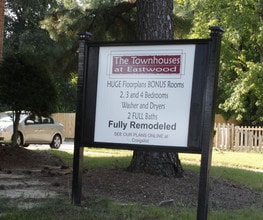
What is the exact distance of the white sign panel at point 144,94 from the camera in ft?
21.6

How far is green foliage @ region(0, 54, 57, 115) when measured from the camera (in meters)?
12.6

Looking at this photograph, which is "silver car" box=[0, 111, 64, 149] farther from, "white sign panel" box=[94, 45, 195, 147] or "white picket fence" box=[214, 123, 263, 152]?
"white sign panel" box=[94, 45, 195, 147]

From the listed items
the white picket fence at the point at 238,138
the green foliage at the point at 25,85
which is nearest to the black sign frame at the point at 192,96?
the green foliage at the point at 25,85

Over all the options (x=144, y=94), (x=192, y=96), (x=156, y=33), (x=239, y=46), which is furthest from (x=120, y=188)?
(x=239, y=46)

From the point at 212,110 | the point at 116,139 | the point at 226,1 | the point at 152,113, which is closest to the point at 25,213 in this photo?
the point at 116,139

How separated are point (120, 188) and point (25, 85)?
492cm

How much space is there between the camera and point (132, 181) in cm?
921

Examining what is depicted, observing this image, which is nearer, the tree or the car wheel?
the tree

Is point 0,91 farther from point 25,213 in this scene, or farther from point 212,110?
point 212,110

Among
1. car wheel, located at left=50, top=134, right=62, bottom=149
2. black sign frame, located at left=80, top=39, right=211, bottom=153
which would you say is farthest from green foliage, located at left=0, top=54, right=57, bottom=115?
car wheel, located at left=50, top=134, right=62, bottom=149

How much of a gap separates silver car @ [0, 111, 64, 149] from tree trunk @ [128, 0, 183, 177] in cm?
1009

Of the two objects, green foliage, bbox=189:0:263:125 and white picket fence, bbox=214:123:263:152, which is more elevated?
green foliage, bbox=189:0:263:125

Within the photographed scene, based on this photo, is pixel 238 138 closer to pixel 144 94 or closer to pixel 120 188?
pixel 120 188

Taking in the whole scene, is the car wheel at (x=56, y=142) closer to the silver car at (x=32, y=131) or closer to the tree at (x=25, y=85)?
the silver car at (x=32, y=131)
